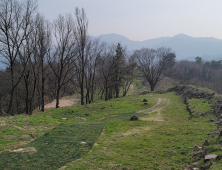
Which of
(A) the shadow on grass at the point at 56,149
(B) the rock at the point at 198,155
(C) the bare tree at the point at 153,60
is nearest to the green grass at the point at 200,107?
(B) the rock at the point at 198,155

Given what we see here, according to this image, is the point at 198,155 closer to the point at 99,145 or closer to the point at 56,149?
the point at 99,145

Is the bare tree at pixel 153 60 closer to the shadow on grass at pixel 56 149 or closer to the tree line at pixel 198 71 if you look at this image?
the tree line at pixel 198 71

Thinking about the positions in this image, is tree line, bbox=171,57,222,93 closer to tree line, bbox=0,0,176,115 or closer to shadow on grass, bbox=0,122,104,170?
tree line, bbox=0,0,176,115

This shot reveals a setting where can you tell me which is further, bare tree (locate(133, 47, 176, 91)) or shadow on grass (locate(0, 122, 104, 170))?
bare tree (locate(133, 47, 176, 91))

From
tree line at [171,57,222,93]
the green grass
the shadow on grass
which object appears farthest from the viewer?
tree line at [171,57,222,93]

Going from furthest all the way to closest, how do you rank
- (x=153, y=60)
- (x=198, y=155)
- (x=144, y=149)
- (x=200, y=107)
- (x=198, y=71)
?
(x=198, y=71), (x=153, y=60), (x=200, y=107), (x=144, y=149), (x=198, y=155)

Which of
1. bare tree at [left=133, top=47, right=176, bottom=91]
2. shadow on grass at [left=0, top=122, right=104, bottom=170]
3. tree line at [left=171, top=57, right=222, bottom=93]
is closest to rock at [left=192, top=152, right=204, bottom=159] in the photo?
shadow on grass at [left=0, top=122, right=104, bottom=170]

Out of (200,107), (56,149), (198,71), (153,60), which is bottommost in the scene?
(56,149)

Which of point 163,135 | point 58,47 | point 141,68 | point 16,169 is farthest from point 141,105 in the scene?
point 141,68

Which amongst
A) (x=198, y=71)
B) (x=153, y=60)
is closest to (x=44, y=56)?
(x=153, y=60)

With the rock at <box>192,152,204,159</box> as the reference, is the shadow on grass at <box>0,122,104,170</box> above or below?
below

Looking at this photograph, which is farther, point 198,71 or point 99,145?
point 198,71

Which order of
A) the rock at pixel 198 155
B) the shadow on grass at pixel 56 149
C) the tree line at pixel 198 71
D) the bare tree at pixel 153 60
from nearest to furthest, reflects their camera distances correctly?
the rock at pixel 198 155, the shadow on grass at pixel 56 149, the bare tree at pixel 153 60, the tree line at pixel 198 71

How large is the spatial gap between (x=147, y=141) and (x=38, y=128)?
8218 mm
